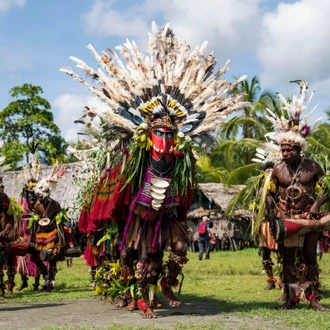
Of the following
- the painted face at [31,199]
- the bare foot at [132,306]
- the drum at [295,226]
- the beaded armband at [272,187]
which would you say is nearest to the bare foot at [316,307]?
the drum at [295,226]

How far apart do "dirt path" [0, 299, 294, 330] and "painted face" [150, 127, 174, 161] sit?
171 centimetres

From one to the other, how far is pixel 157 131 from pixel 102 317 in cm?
208

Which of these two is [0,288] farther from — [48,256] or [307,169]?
[307,169]

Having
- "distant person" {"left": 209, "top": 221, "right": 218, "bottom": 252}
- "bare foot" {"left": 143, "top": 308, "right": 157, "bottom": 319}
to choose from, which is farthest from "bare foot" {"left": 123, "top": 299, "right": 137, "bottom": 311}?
"distant person" {"left": 209, "top": 221, "right": 218, "bottom": 252}

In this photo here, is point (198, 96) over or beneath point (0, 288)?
over

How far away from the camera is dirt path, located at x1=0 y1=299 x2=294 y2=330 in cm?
618

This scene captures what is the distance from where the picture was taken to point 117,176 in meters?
7.48

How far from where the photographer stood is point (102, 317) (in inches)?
273

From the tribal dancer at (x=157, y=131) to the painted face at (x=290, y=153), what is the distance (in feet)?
2.30

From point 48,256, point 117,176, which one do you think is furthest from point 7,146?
point 117,176

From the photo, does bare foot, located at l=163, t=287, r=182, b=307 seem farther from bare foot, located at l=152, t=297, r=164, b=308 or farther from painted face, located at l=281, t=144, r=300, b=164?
painted face, located at l=281, t=144, r=300, b=164

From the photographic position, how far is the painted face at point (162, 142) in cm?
698

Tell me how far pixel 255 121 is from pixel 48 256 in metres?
20.5

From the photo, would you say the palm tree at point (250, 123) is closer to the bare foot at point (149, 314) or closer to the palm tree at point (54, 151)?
the palm tree at point (54, 151)
